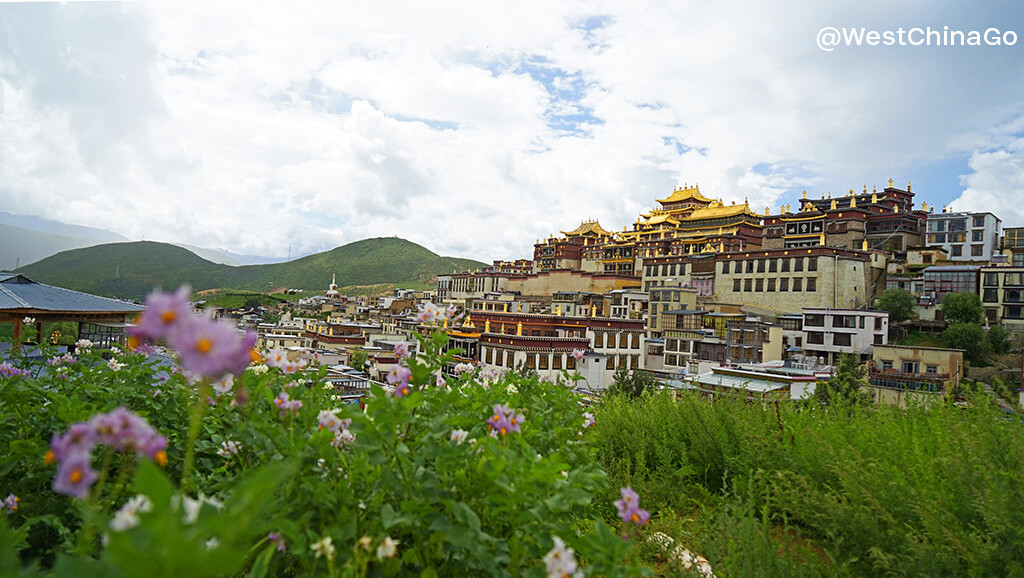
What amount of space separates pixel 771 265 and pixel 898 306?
25.9 ft

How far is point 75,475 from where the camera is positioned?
0.96 m

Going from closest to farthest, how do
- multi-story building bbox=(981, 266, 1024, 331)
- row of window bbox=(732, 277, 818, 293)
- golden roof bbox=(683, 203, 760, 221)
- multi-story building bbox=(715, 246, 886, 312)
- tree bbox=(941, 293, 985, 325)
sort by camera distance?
tree bbox=(941, 293, 985, 325), multi-story building bbox=(981, 266, 1024, 331), multi-story building bbox=(715, 246, 886, 312), row of window bbox=(732, 277, 818, 293), golden roof bbox=(683, 203, 760, 221)

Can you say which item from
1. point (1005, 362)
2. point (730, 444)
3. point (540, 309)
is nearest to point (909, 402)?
point (730, 444)

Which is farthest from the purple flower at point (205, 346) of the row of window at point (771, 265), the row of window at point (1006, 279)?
the row of window at point (1006, 279)

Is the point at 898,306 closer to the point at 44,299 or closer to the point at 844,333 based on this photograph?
the point at 844,333

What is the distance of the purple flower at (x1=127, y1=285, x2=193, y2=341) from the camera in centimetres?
99

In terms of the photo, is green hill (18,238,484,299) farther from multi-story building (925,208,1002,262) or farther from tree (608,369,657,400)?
multi-story building (925,208,1002,262)

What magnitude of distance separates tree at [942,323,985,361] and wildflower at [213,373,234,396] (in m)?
32.5

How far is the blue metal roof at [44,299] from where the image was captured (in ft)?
22.3

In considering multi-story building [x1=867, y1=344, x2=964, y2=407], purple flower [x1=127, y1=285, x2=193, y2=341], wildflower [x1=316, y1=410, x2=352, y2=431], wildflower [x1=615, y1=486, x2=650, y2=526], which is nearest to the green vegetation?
wildflower [x1=615, y1=486, x2=650, y2=526]

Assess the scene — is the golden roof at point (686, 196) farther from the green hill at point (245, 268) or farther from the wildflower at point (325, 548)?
the wildflower at point (325, 548)

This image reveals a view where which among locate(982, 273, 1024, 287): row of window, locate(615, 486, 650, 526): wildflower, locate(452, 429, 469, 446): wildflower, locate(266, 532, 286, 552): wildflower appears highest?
locate(982, 273, 1024, 287): row of window

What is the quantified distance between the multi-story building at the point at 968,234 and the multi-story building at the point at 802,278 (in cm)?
468

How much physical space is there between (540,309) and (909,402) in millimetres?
36577
